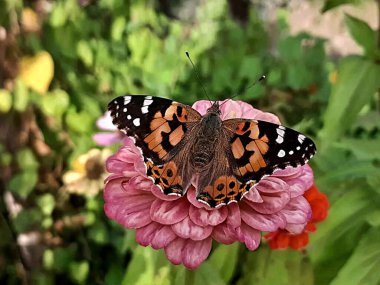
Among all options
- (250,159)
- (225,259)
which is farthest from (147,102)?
(225,259)

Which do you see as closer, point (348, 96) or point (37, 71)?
point (348, 96)

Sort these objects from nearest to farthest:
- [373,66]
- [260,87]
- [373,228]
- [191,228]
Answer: [191,228]
[373,228]
[373,66]
[260,87]

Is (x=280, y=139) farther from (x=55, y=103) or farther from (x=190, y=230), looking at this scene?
(x=55, y=103)

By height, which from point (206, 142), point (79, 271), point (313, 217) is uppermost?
point (206, 142)

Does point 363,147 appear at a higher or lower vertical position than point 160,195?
lower

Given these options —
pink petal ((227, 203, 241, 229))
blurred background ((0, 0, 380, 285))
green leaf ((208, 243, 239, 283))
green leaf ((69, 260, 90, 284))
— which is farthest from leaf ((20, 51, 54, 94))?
Answer: pink petal ((227, 203, 241, 229))

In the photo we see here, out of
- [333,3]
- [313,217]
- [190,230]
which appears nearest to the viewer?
[190,230]

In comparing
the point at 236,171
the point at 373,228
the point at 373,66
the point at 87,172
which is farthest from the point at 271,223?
the point at 87,172

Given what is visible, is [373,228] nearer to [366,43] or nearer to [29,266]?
[366,43]
